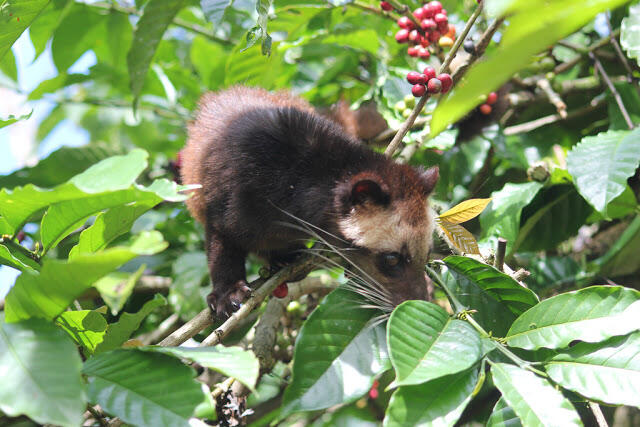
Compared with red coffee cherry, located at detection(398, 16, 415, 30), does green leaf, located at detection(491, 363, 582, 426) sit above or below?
below

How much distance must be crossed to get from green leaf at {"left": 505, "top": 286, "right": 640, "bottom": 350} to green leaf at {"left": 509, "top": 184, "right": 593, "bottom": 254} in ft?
4.48

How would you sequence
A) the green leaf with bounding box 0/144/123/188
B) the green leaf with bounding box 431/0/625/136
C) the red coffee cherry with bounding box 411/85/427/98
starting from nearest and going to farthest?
the green leaf with bounding box 431/0/625/136, the red coffee cherry with bounding box 411/85/427/98, the green leaf with bounding box 0/144/123/188

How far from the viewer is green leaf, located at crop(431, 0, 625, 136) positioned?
1031 mm

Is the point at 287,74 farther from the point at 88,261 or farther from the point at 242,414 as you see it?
the point at 88,261

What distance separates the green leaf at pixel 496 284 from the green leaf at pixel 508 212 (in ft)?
1.90

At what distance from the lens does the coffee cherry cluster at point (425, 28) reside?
12.0ft

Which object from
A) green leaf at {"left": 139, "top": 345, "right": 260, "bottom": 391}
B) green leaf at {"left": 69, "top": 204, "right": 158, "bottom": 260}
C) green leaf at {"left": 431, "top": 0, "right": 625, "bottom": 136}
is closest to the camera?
green leaf at {"left": 431, "top": 0, "right": 625, "bottom": 136}

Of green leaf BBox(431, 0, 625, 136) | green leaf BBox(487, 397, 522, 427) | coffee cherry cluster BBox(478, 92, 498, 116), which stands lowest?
green leaf BBox(487, 397, 522, 427)

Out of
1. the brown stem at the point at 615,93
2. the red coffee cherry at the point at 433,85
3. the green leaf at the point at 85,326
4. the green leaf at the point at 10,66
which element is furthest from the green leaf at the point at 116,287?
the brown stem at the point at 615,93

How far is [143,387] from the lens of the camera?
1841mm

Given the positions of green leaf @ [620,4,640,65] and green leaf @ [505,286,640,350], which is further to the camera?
green leaf @ [620,4,640,65]

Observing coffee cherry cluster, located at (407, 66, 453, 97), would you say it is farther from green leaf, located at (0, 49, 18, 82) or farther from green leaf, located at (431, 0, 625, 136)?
green leaf, located at (0, 49, 18, 82)

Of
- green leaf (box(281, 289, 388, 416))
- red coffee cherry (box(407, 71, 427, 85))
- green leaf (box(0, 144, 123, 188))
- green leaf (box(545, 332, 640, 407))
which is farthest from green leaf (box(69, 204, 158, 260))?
green leaf (box(0, 144, 123, 188))

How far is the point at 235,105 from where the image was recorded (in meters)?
3.67
